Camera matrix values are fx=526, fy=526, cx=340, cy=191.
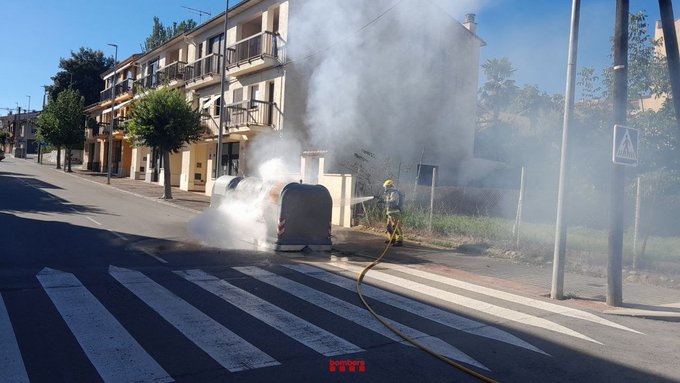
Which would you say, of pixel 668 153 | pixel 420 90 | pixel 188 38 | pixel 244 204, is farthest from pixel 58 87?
pixel 668 153

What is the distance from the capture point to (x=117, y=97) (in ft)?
129

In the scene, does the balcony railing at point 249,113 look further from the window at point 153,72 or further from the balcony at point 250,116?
the window at point 153,72

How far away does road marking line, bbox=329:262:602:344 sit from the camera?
576cm

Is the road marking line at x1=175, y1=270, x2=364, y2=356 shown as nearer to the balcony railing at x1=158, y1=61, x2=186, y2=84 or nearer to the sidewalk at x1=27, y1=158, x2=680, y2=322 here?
the sidewalk at x1=27, y1=158, x2=680, y2=322

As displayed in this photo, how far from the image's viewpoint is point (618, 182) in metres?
7.14

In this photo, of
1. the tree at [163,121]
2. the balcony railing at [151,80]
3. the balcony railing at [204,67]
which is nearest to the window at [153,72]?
the balcony railing at [151,80]

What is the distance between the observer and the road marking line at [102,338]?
3922 millimetres

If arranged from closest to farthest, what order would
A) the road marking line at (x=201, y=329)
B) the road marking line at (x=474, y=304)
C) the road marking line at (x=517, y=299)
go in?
the road marking line at (x=201, y=329)
the road marking line at (x=474, y=304)
the road marking line at (x=517, y=299)

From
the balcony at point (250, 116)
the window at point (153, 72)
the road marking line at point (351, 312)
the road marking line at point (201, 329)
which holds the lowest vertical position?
the road marking line at point (201, 329)

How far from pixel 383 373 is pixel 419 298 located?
278cm

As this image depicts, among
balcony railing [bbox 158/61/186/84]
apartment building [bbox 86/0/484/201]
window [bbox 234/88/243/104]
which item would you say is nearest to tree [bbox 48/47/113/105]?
balcony railing [bbox 158/61/186/84]

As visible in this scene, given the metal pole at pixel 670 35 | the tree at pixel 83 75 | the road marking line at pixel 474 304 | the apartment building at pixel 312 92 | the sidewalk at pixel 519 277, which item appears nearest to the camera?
the road marking line at pixel 474 304

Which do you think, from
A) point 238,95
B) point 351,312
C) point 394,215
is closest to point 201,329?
point 351,312

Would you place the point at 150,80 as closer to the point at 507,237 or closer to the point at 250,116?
the point at 250,116
